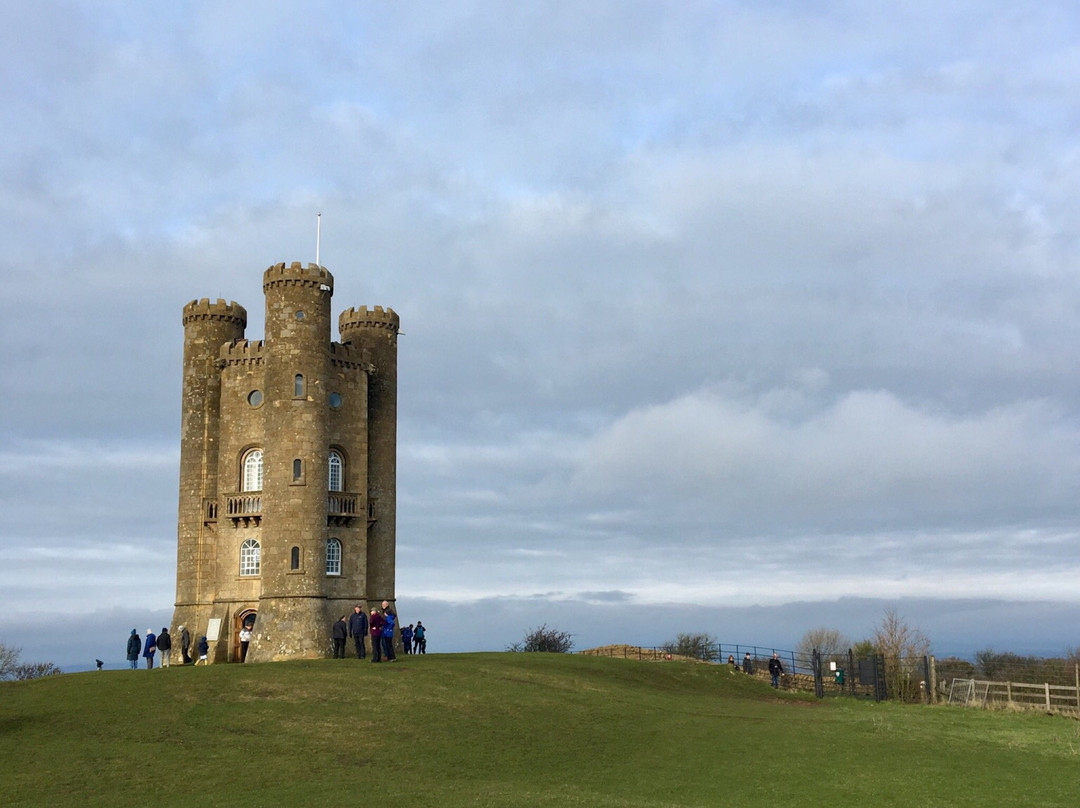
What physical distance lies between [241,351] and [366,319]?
671 centimetres

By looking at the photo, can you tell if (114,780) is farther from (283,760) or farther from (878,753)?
(878,753)

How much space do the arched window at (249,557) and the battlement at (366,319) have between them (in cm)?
1177

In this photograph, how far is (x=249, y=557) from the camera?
46812 mm

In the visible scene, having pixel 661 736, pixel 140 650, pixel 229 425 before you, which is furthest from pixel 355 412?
pixel 661 736

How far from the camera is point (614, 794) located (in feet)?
69.2

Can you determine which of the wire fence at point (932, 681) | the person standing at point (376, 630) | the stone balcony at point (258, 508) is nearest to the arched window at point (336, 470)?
the stone balcony at point (258, 508)

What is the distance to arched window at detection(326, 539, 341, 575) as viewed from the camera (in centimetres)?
4597

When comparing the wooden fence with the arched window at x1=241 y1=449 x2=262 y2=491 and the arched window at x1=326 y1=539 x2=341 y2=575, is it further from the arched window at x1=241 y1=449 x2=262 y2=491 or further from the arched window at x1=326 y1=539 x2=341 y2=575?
the arched window at x1=241 y1=449 x2=262 y2=491

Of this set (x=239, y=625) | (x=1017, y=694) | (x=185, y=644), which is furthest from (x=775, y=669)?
(x=185, y=644)

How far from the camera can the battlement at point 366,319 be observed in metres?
52.7

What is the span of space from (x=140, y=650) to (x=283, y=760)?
2159 cm

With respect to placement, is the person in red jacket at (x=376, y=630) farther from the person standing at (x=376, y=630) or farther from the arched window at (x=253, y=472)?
the arched window at (x=253, y=472)

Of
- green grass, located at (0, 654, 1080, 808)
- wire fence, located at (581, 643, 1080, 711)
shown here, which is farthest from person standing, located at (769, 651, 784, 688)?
green grass, located at (0, 654, 1080, 808)

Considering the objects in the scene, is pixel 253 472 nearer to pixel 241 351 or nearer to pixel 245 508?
pixel 245 508
